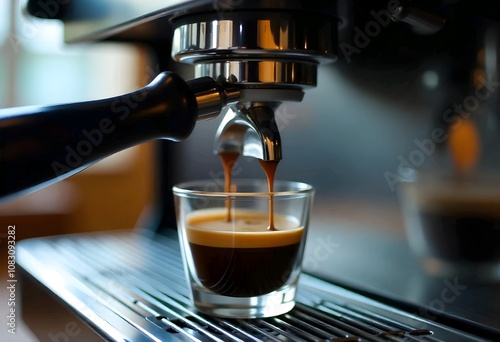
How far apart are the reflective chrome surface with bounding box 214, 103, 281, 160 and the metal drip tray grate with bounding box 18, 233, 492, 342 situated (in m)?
0.12

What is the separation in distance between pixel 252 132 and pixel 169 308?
6.0 inches

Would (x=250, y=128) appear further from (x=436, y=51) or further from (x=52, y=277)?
(x=52, y=277)

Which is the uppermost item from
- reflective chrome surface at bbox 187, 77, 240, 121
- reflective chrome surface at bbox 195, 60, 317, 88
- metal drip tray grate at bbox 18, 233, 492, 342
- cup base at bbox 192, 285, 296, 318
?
reflective chrome surface at bbox 195, 60, 317, 88

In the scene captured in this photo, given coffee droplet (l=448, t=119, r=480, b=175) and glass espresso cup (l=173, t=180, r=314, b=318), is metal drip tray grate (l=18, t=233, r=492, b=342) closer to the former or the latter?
glass espresso cup (l=173, t=180, r=314, b=318)

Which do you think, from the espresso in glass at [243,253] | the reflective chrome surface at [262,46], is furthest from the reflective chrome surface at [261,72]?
the espresso in glass at [243,253]

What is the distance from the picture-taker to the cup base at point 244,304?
0.46 metres

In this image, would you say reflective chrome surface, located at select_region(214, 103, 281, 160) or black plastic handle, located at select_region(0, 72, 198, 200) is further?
reflective chrome surface, located at select_region(214, 103, 281, 160)

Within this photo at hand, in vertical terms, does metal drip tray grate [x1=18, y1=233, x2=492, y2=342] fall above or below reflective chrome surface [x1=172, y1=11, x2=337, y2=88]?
below

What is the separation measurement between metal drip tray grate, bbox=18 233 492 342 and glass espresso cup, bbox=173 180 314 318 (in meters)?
0.01

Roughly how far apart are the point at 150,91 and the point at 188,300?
0.21 m

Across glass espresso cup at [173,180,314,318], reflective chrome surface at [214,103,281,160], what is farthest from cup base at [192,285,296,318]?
reflective chrome surface at [214,103,281,160]

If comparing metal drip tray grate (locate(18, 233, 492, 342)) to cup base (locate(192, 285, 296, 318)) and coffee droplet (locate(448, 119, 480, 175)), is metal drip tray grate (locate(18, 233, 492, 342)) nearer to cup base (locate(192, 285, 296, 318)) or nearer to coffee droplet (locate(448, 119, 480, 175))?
cup base (locate(192, 285, 296, 318))

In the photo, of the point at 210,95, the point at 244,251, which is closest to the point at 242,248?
the point at 244,251

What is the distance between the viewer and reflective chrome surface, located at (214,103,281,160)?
0.44 m
